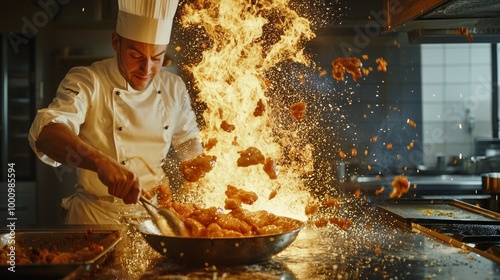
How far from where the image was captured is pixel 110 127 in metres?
2.96

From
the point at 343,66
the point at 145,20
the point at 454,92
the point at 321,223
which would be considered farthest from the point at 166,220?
the point at 454,92

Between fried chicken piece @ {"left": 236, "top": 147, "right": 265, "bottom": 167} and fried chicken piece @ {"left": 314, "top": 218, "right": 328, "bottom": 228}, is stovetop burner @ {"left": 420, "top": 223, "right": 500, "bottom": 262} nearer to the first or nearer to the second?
fried chicken piece @ {"left": 314, "top": 218, "right": 328, "bottom": 228}

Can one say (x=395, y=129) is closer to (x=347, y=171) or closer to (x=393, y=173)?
(x=393, y=173)

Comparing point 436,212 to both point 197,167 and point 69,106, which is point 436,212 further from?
point 69,106

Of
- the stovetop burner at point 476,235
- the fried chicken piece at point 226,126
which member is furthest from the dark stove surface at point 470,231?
the fried chicken piece at point 226,126

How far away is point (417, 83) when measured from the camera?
572cm

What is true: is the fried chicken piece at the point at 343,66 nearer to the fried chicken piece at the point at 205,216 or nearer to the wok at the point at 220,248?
the fried chicken piece at the point at 205,216

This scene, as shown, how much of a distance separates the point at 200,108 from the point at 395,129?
2.21 m

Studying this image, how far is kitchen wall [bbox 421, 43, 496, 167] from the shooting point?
5.98m

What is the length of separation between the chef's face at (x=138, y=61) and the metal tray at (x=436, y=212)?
57.6 inches

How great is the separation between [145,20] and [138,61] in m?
0.23

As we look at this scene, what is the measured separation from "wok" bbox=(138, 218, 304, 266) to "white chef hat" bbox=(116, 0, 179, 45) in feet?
4.83

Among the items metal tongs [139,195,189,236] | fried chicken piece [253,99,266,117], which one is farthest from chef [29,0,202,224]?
metal tongs [139,195,189,236]

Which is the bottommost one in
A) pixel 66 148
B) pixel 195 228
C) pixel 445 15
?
pixel 195 228
